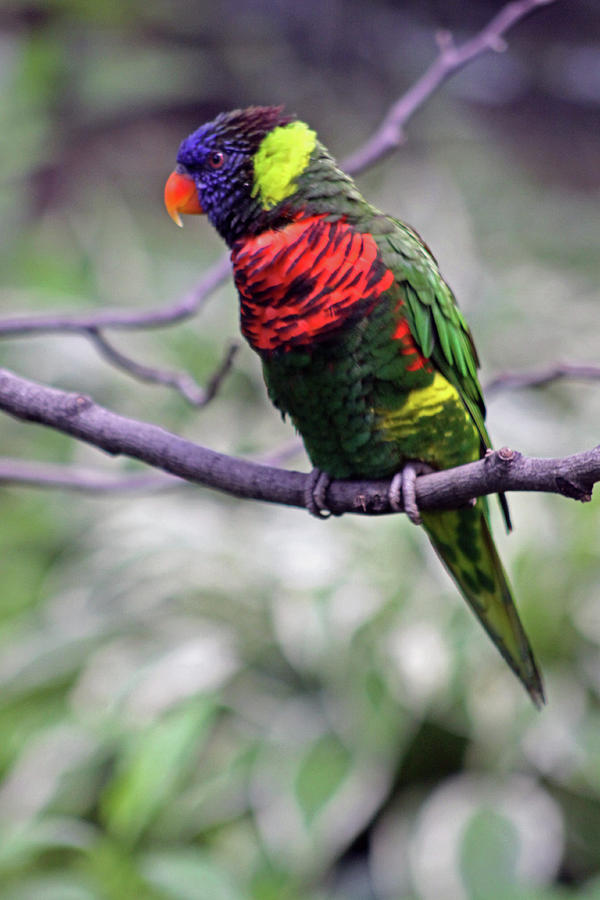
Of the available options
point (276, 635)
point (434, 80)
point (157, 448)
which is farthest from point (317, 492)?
point (276, 635)

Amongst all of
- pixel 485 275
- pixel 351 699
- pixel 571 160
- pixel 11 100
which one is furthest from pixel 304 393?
pixel 571 160

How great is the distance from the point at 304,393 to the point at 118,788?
1501 millimetres

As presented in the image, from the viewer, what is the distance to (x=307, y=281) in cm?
146

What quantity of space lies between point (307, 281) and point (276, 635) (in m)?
1.62

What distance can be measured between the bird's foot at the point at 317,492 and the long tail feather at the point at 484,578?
9.0 inches

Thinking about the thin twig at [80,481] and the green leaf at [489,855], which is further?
the green leaf at [489,855]

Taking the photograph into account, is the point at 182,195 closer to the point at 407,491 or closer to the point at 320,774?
the point at 407,491

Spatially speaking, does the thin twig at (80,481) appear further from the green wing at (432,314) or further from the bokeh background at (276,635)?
the bokeh background at (276,635)

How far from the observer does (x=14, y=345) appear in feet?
12.9

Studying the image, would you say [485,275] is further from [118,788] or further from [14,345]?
[118,788]

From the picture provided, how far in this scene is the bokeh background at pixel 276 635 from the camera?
233 cm

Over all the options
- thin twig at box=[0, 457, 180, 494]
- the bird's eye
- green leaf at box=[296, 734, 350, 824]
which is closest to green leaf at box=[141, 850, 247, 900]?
green leaf at box=[296, 734, 350, 824]

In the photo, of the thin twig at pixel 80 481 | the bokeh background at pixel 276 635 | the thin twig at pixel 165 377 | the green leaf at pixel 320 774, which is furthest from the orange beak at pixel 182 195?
the green leaf at pixel 320 774

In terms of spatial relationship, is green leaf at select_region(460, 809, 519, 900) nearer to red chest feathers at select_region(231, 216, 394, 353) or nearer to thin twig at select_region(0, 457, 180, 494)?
thin twig at select_region(0, 457, 180, 494)
